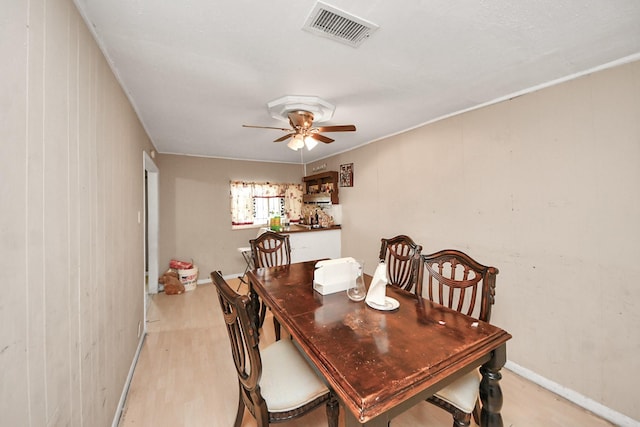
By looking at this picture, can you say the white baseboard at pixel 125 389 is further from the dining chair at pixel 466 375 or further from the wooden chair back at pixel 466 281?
the wooden chair back at pixel 466 281

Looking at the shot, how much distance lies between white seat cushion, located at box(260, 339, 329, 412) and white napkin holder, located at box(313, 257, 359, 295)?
0.43 meters

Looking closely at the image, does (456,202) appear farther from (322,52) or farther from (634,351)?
(322,52)

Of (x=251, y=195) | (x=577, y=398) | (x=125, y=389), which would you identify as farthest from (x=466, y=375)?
(x=251, y=195)

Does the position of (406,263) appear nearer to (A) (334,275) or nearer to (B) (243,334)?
(A) (334,275)

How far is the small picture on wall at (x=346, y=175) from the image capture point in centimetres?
393

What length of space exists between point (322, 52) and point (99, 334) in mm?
2020

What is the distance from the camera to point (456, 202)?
2.46 meters

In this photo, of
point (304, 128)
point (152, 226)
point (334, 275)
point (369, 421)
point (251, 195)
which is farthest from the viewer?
point (251, 195)

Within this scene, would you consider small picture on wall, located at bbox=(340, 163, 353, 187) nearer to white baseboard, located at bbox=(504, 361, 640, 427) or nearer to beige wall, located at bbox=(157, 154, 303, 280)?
beige wall, located at bbox=(157, 154, 303, 280)

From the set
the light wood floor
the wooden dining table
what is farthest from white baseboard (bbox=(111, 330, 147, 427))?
the wooden dining table

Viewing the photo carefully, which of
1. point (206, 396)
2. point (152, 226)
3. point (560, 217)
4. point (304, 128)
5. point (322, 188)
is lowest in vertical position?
point (206, 396)

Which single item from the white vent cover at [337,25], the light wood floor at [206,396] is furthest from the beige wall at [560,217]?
the white vent cover at [337,25]

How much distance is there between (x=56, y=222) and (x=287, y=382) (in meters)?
1.20

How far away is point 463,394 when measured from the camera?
1.18 meters
